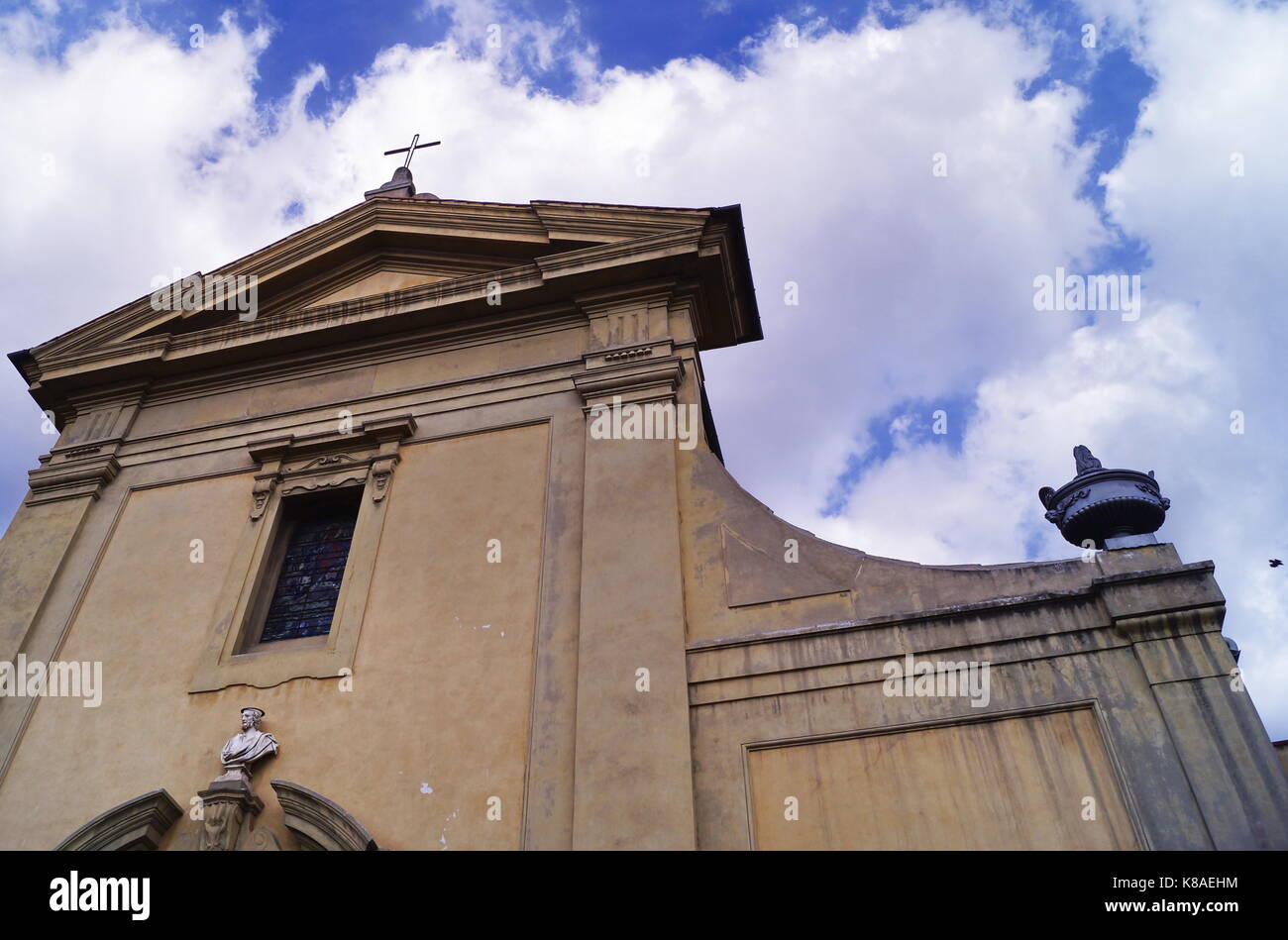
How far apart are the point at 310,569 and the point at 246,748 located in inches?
80.5

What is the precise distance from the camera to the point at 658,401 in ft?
29.0

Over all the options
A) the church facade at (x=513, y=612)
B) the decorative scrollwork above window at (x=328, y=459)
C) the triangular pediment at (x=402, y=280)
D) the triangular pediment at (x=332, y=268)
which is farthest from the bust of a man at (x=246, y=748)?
the triangular pediment at (x=332, y=268)

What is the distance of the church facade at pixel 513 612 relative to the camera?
20.4ft

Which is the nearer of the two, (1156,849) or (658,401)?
(1156,849)

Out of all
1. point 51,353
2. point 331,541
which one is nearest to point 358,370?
point 331,541

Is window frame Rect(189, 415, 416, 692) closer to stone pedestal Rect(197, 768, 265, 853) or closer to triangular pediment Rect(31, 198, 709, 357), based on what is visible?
stone pedestal Rect(197, 768, 265, 853)

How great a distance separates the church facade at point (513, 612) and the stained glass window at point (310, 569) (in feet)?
0.11

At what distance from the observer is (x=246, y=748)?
24.8ft

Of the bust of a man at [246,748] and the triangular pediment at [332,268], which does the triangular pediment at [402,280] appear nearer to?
the triangular pediment at [332,268]

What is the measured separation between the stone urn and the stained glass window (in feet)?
20.2

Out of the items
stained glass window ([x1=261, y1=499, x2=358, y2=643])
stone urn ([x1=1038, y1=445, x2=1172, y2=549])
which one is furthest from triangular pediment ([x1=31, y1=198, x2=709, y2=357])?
stone urn ([x1=1038, y1=445, x2=1172, y2=549])

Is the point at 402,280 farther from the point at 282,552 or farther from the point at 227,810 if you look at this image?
the point at 227,810
